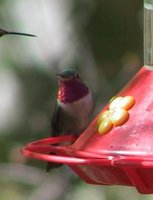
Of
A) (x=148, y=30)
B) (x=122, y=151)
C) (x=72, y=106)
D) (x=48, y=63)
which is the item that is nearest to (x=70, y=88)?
(x=72, y=106)

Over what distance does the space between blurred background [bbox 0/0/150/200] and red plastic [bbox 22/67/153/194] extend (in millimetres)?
3716

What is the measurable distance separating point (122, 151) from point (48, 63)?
4.32 metres

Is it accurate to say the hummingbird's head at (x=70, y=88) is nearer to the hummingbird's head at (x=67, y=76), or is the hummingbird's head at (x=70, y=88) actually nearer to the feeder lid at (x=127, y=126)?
the hummingbird's head at (x=67, y=76)

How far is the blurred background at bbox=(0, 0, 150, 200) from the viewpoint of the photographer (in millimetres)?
8047

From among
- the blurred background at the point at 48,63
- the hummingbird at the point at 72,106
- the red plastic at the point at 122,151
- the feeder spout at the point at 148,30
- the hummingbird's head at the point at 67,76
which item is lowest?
the blurred background at the point at 48,63

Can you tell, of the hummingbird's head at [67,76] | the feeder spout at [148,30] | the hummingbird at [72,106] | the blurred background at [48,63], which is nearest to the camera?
the feeder spout at [148,30]

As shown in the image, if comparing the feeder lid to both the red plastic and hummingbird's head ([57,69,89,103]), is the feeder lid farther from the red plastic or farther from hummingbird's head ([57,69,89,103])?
hummingbird's head ([57,69,89,103])

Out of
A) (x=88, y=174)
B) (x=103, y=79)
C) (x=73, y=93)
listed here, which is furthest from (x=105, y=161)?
(x=103, y=79)

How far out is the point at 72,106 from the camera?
17.9 feet

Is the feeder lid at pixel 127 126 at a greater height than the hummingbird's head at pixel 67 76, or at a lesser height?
greater

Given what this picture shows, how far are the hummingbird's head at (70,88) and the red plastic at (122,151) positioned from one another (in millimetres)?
1205

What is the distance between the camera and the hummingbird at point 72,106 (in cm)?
539

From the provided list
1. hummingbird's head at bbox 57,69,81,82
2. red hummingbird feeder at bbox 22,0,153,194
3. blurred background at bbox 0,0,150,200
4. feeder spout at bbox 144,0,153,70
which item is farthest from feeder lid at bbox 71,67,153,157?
blurred background at bbox 0,0,150,200

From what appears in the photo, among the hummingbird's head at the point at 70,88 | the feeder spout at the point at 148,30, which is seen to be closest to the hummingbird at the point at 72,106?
the hummingbird's head at the point at 70,88
